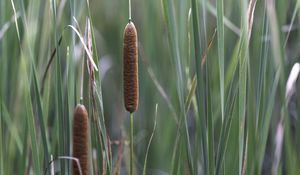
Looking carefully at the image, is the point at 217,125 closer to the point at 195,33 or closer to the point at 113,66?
the point at 113,66

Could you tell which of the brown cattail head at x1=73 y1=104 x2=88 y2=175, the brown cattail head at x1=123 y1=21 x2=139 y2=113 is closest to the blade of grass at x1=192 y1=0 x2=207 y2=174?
the brown cattail head at x1=123 y1=21 x2=139 y2=113

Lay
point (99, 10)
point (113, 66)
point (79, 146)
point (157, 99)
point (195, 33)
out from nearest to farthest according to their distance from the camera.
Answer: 1. point (79, 146)
2. point (195, 33)
3. point (157, 99)
4. point (113, 66)
5. point (99, 10)

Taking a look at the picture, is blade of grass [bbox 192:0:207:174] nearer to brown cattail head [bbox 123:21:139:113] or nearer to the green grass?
the green grass

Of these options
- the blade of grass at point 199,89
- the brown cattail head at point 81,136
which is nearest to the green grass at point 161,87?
the blade of grass at point 199,89

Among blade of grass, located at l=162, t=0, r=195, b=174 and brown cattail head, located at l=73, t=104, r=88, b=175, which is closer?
brown cattail head, located at l=73, t=104, r=88, b=175

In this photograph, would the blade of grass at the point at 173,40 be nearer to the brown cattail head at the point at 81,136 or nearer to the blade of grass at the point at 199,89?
the blade of grass at the point at 199,89

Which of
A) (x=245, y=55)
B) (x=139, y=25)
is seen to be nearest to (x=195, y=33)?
(x=245, y=55)

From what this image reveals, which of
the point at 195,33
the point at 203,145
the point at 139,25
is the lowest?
the point at 203,145

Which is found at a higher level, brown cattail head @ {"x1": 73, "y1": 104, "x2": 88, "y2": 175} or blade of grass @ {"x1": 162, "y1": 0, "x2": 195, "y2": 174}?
blade of grass @ {"x1": 162, "y1": 0, "x2": 195, "y2": 174}
